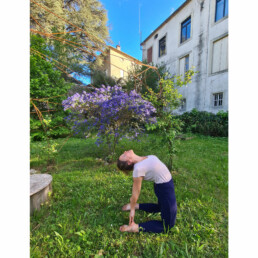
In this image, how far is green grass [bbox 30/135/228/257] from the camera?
1217mm

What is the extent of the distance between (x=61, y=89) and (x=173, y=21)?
918 centimetres

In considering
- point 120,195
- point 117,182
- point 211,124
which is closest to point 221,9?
point 211,124

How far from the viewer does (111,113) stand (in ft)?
9.04

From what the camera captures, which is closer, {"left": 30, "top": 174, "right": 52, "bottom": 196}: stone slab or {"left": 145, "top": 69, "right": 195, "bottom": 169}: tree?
{"left": 30, "top": 174, "right": 52, "bottom": 196}: stone slab

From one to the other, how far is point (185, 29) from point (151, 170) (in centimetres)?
1088

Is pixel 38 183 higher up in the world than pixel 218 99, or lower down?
lower down

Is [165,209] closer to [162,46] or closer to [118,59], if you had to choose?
[118,59]

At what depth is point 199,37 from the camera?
757 cm

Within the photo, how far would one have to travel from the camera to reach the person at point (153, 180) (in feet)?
4.00

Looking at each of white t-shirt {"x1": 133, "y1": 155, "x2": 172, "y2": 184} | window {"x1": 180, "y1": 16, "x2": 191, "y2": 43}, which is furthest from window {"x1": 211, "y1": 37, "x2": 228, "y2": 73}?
white t-shirt {"x1": 133, "y1": 155, "x2": 172, "y2": 184}

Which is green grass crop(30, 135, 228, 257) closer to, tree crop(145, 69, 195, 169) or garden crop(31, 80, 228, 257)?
garden crop(31, 80, 228, 257)

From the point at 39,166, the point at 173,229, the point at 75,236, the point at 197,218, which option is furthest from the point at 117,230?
the point at 39,166
